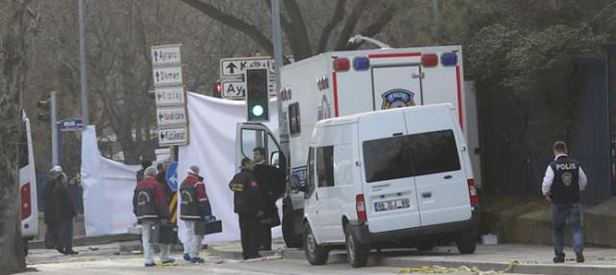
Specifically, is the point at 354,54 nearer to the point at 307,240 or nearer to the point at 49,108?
the point at 307,240

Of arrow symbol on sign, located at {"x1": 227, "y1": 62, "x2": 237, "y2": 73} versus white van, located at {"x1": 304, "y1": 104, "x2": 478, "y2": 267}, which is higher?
arrow symbol on sign, located at {"x1": 227, "y1": 62, "x2": 237, "y2": 73}

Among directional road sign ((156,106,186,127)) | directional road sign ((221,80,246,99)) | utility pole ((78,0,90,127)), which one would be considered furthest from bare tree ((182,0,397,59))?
utility pole ((78,0,90,127))

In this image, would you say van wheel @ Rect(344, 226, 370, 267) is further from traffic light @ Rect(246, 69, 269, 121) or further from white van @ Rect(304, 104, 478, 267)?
traffic light @ Rect(246, 69, 269, 121)

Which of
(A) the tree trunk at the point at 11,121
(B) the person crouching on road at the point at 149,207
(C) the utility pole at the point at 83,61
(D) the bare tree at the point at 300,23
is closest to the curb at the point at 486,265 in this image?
Answer: (B) the person crouching on road at the point at 149,207

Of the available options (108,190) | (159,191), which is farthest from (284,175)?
(108,190)

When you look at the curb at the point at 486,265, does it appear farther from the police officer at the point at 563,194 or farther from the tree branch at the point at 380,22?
the tree branch at the point at 380,22

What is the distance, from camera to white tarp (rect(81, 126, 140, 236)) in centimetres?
3122

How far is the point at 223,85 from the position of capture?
83.9ft

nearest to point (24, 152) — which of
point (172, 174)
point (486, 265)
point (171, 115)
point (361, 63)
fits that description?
point (171, 115)

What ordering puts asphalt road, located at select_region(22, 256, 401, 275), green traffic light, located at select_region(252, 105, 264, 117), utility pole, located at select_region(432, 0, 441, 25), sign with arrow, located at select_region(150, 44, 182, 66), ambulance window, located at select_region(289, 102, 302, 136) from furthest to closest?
sign with arrow, located at select_region(150, 44, 182, 66) → utility pole, located at select_region(432, 0, 441, 25) → green traffic light, located at select_region(252, 105, 264, 117) → ambulance window, located at select_region(289, 102, 302, 136) → asphalt road, located at select_region(22, 256, 401, 275)

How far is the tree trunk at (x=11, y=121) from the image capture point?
1978 centimetres

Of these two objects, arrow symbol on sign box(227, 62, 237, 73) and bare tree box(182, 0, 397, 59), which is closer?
arrow symbol on sign box(227, 62, 237, 73)

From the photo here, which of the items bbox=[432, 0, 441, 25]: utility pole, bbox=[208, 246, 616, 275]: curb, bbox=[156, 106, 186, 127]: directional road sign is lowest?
bbox=[208, 246, 616, 275]: curb

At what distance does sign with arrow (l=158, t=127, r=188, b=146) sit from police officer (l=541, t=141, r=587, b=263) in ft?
36.0
